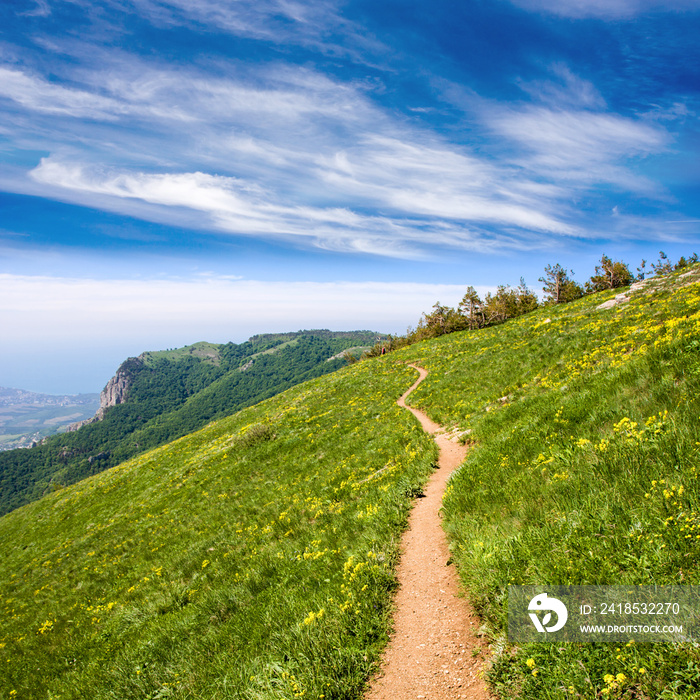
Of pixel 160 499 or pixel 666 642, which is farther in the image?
pixel 160 499

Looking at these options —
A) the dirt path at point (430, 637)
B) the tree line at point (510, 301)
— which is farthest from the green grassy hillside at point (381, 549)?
the tree line at point (510, 301)

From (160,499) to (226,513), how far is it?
9.88 m

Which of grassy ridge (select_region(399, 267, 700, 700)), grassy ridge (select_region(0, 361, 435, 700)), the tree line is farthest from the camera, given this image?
the tree line

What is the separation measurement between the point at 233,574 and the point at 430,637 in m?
7.68

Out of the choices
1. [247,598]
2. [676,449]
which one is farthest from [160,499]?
[676,449]

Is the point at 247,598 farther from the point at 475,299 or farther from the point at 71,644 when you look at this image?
the point at 475,299

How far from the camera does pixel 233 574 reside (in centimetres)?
1030

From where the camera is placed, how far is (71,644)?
10.6 meters

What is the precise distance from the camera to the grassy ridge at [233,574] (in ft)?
18.2

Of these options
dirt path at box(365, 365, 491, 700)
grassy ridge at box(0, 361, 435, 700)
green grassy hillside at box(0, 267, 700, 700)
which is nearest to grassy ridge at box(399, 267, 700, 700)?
green grassy hillside at box(0, 267, 700, 700)

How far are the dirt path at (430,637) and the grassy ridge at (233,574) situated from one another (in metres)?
0.31

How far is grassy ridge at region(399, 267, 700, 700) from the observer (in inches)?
128

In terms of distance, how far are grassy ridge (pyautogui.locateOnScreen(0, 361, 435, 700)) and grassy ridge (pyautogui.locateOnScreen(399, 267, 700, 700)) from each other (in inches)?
80.6

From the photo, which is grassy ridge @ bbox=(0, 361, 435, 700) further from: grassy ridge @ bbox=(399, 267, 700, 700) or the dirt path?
grassy ridge @ bbox=(399, 267, 700, 700)
